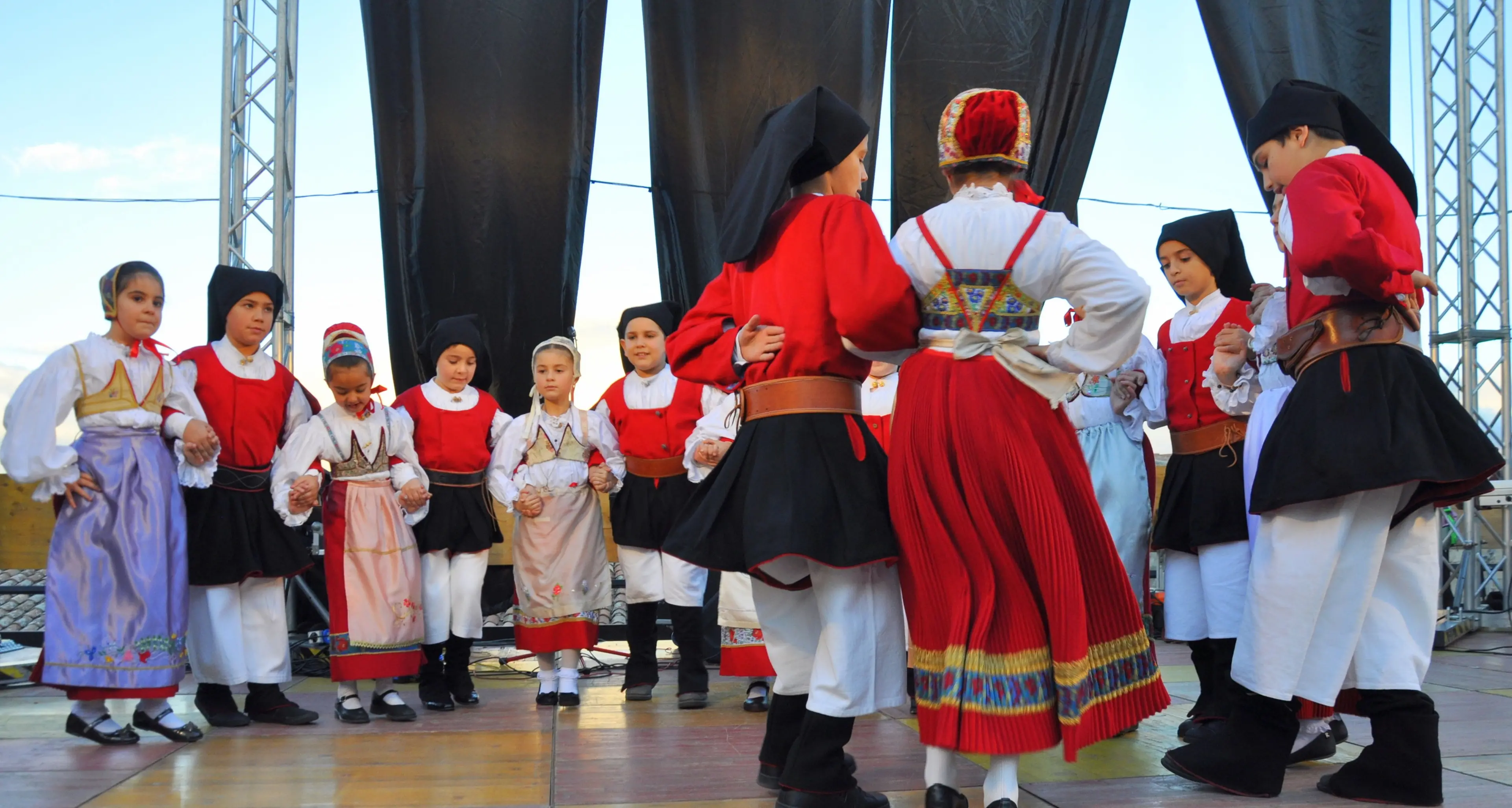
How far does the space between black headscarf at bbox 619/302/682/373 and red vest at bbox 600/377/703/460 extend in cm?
26

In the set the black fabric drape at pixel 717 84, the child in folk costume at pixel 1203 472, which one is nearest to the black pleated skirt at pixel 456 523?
the black fabric drape at pixel 717 84

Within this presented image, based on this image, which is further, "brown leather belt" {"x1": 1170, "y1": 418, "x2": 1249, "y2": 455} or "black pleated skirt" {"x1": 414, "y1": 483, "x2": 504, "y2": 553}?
"black pleated skirt" {"x1": 414, "y1": 483, "x2": 504, "y2": 553}

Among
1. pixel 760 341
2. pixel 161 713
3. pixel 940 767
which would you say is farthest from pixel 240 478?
pixel 940 767

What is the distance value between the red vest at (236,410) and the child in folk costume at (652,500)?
3.85 feet

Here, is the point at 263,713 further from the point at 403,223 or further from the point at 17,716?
the point at 403,223

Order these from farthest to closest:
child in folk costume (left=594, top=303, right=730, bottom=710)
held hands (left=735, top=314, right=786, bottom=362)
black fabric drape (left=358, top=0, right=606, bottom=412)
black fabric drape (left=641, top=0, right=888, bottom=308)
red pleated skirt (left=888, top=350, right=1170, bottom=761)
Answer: black fabric drape (left=641, top=0, right=888, bottom=308), black fabric drape (left=358, top=0, right=606, bottom=412), child in folk costume (left=594, top=303, right=730, bottom=710), held hands (left=735, top=314, right=786, bottom=362), red pleated skirt (left=888, top=350, right=1170, bottom=761)

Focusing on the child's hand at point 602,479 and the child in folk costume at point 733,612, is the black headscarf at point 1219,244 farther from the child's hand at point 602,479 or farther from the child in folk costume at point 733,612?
the child's hand at point 602,479

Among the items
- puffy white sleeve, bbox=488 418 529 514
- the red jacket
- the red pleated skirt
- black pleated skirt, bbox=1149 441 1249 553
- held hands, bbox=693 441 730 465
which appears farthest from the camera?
puffy white sleeve, bbox=488 418 529 514

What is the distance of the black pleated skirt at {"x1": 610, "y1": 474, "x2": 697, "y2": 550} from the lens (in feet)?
14.1

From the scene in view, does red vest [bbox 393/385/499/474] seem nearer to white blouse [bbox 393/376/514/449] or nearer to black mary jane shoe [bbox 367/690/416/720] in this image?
white blouse [bbox 393/376/514/449]

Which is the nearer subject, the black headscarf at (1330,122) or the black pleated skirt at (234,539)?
the black headscarf at (1330,122)

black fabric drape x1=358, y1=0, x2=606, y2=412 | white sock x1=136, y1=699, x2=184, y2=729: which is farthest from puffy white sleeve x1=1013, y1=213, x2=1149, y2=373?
black fabric drape x1=358, y1=0, x2=606, y2=412

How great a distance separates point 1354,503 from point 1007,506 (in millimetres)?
780

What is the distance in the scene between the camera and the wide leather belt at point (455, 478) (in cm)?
419
